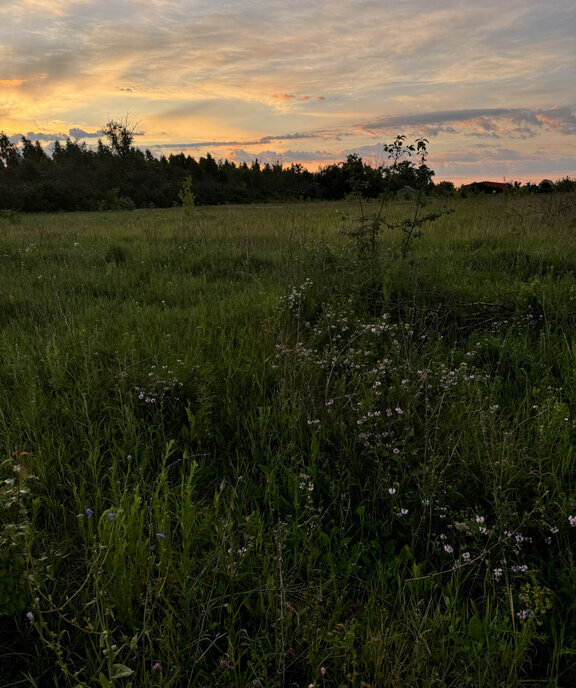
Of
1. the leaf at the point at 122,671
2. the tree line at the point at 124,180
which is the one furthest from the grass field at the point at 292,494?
the tree line at the point at 124,180

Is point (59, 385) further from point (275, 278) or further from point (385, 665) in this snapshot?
point (275, 278)

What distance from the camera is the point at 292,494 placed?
2.28m

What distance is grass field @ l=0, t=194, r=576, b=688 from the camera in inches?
59.1

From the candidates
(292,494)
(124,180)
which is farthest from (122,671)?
(124,180)

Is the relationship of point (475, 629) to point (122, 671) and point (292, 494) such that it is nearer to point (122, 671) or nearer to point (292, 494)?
point (292, 494)

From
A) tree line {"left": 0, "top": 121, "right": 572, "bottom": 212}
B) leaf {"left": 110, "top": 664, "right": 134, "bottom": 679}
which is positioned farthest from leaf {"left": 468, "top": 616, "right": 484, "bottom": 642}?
tree line {"left": 0, "top": 121, "right": 572, "bottom": 212}

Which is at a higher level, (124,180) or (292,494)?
(124,180)

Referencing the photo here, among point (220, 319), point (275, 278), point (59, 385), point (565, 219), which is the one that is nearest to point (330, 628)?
point (59, 385)

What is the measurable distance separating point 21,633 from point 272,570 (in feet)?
3.10

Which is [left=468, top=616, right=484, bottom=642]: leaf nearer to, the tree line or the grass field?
the grass field

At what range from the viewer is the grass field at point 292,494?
150cm

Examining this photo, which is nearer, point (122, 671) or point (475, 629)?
point (122, 671)

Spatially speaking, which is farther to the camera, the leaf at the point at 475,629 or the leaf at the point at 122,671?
the leaf at the point at 475,629

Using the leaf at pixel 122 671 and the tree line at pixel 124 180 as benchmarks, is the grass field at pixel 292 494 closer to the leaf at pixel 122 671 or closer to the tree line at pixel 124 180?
the leaf at pixel 122 671
